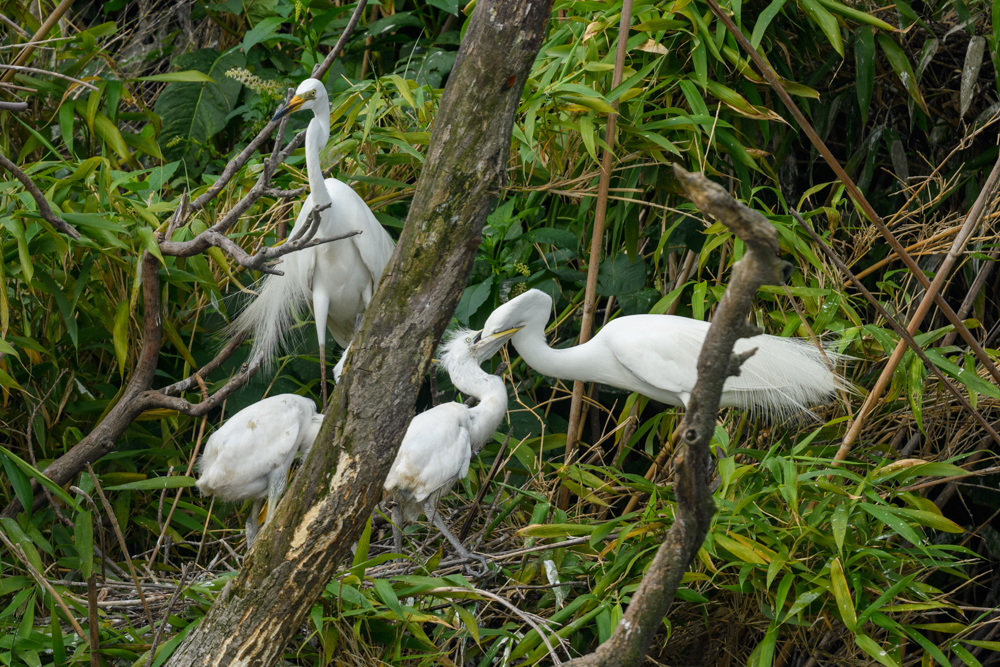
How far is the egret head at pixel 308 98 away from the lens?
2.37 m

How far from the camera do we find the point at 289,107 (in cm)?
235

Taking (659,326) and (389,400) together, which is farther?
(659,326)

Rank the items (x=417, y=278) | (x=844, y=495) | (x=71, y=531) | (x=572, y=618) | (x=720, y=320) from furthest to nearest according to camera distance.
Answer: (x=71, y=531)
(x=572, y=618)
(x=844, y=495)
(x=417, y=278)
(x=720, y=320)

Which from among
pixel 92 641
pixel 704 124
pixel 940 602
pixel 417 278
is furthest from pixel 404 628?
pixel 704 124

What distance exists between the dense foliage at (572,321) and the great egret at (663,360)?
10cm

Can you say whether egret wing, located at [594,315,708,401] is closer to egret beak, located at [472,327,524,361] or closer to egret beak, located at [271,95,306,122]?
egret beak, located at [472,327,524,361]

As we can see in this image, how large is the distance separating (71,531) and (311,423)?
0.91m

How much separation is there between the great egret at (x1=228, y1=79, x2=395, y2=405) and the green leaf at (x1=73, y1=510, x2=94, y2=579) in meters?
0.67

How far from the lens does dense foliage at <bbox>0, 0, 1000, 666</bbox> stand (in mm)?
1949

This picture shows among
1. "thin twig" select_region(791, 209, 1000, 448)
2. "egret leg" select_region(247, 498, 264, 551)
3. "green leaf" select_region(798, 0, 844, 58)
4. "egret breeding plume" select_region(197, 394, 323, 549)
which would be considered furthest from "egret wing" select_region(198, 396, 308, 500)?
"green leaf" select_region(798, 0, 844, 58)

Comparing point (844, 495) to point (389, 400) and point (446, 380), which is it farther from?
point (446, 380)

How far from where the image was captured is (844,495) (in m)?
1.93

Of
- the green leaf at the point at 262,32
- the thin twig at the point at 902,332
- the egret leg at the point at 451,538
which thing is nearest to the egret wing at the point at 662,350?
the thin twig at the point at 902,332

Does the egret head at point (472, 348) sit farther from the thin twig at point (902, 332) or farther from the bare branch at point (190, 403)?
the thin twig at point (902, 332)
